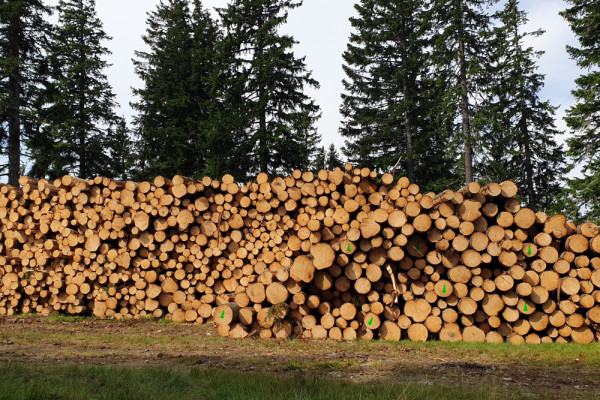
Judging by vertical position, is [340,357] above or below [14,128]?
below

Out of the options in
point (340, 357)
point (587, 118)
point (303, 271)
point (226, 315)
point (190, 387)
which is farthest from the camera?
point (587, 118)

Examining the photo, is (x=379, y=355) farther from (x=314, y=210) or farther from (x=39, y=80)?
(x=39, y=80)

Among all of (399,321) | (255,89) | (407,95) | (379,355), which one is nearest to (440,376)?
(379,355)

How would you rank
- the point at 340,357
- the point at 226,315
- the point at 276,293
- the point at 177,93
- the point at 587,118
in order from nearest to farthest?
the point at 340,357 → the point at 276,293 → the point at 226,315 → the point at 587,118 → the point at 177,93

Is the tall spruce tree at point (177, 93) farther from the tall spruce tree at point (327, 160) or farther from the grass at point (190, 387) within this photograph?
the grass at point (190, 387)

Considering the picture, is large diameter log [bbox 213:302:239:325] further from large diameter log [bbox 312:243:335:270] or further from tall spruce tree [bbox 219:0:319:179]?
tall spruce tree [bbox 219:0:319:179]

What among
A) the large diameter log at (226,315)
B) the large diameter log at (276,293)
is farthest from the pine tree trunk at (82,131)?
the large diameter log at (276,293)

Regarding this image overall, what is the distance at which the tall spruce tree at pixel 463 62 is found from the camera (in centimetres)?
1788

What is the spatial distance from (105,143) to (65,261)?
11.8 meters

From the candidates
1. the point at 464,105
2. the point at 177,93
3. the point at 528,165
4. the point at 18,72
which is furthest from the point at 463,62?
the point at 18,72

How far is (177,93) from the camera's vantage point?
21.1 metres

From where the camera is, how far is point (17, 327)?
823cm

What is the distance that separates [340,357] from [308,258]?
5.71 feet

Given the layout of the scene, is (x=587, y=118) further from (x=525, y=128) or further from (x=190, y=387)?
(x=190, y=387)
